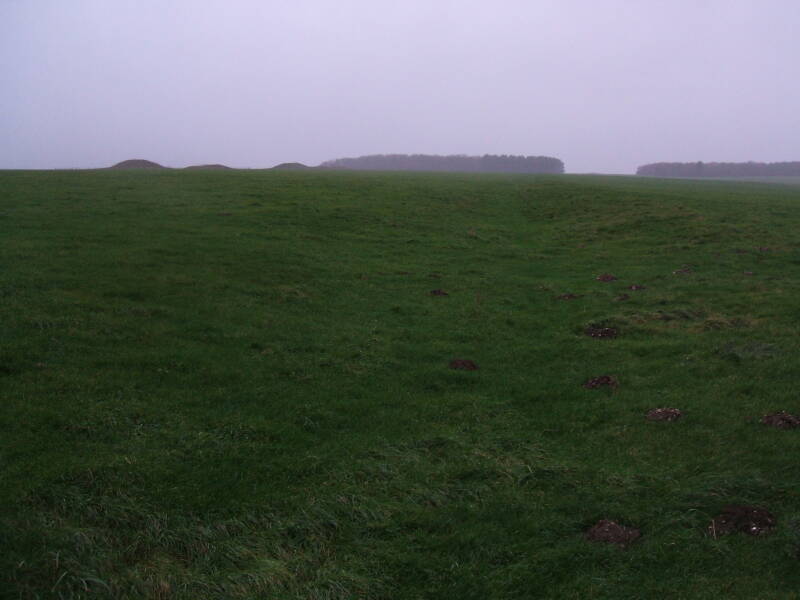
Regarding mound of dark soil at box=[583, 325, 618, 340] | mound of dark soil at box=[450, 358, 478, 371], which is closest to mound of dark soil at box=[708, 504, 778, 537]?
mound of dark soil at box=[450, 358, 478, 371]

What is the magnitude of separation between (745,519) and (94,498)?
7498 mm

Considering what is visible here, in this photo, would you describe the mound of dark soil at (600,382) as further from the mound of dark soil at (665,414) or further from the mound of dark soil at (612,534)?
the mound of dark soil at (612,534)

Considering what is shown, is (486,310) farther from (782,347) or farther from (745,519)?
(745,519)

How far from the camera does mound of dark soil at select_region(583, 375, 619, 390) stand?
10.8 m

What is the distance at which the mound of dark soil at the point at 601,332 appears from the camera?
13955mm

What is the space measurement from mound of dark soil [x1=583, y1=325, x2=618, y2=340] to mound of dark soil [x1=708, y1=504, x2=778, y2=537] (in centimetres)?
728

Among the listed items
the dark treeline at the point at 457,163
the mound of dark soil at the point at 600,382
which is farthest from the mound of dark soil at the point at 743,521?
the dark treeline at the point at 457,163

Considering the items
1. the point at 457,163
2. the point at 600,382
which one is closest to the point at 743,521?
the point at 600,382

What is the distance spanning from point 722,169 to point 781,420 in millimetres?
153188

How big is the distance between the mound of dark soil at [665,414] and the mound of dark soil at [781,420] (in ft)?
3.91

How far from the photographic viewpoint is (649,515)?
680cm

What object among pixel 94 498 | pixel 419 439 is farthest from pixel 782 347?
pixel 94 498

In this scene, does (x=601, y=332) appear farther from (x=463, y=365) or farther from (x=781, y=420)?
(x=781, y=420)

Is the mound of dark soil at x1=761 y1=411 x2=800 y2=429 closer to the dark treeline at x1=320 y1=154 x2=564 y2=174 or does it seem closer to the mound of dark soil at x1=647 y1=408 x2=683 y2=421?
the mound of dark soil at x1=647 y1=408 x2=683 y2=421
